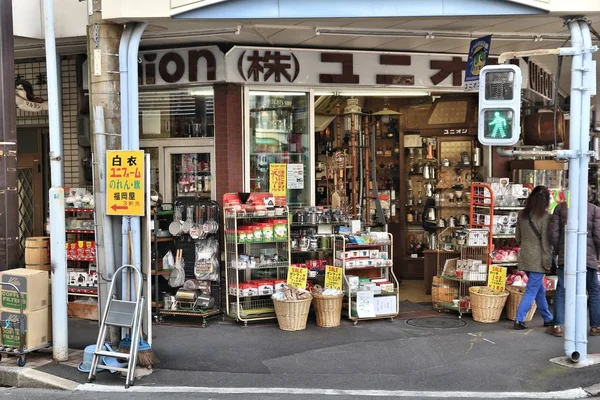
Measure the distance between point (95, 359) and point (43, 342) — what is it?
1.04m

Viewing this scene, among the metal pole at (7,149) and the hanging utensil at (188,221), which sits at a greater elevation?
the metal pole at (7,149)

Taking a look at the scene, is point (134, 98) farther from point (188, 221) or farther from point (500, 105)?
point (500, 105)

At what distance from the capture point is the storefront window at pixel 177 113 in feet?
31.7

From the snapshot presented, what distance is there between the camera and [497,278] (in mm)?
8891

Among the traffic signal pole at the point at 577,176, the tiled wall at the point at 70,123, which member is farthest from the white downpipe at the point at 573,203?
the tiled wall at the point at 70,123

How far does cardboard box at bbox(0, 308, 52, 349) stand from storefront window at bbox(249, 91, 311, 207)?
368 cm

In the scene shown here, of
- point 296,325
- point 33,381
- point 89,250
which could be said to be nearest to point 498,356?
point 296,325

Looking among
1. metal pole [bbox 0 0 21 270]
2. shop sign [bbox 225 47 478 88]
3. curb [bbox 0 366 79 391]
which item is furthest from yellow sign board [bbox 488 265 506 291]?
metal pole [bbox 0 0 21 270]

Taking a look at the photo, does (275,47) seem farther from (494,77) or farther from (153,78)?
(494,77)

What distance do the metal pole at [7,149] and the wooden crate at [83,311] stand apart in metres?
1.80

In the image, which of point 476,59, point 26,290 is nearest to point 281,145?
point 476,59

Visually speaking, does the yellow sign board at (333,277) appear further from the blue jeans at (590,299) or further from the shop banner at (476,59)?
the shop banner at (476,59)

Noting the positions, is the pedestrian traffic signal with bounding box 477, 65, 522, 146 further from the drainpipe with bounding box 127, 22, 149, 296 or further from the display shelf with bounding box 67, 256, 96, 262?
the display shelf with bounding box 67, 256, 96, 262

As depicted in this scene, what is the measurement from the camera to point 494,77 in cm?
649
